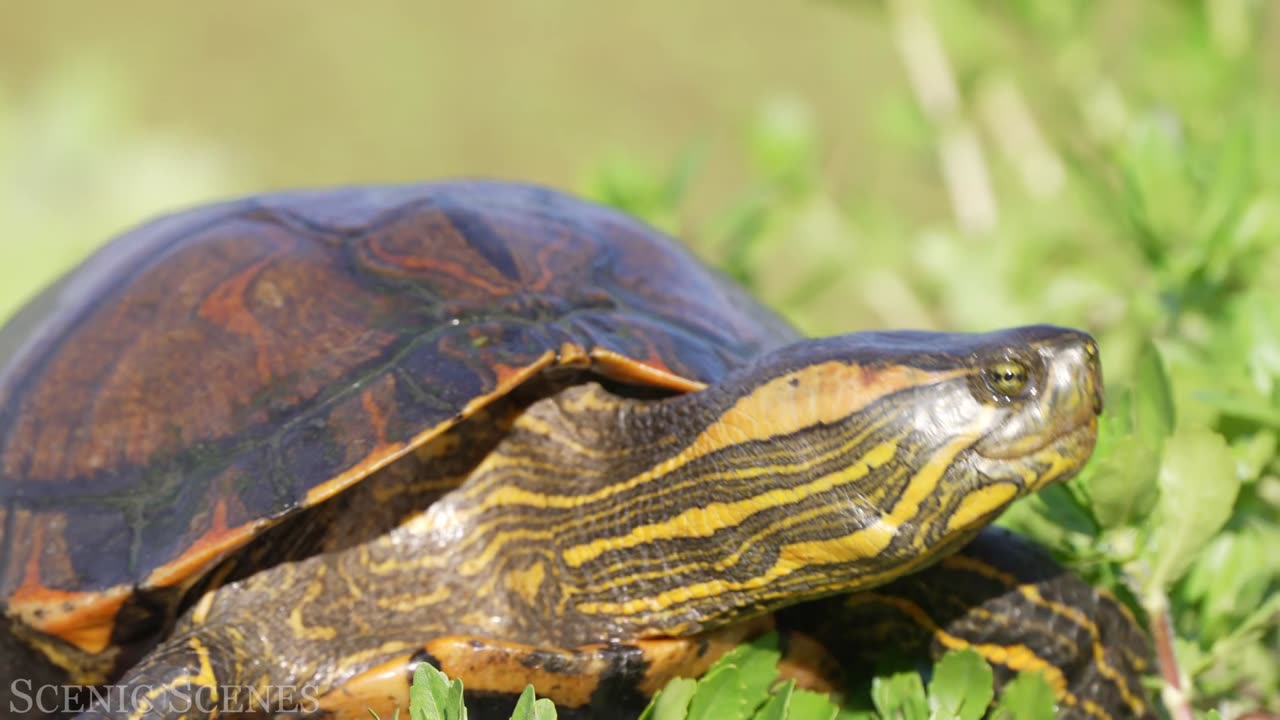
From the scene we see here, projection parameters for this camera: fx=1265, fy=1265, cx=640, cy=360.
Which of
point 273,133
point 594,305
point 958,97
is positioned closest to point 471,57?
point 273,133

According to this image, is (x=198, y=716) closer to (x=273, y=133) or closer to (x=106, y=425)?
(x=106, y=425)

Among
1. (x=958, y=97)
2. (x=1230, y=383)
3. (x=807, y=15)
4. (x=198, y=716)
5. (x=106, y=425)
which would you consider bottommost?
(x=198, y=716)

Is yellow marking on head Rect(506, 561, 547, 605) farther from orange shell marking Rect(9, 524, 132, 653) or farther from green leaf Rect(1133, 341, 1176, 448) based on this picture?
green leaf Rect(1133, 341, 1176, 448)

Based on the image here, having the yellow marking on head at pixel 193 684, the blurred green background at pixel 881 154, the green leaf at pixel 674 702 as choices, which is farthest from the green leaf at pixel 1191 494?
the yellow marking on head at pixel 193 684

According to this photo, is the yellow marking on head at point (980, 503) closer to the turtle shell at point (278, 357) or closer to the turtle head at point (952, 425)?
the turtle head at point (952, 425)

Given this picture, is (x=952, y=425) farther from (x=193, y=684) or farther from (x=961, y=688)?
(x=193, y=684)
